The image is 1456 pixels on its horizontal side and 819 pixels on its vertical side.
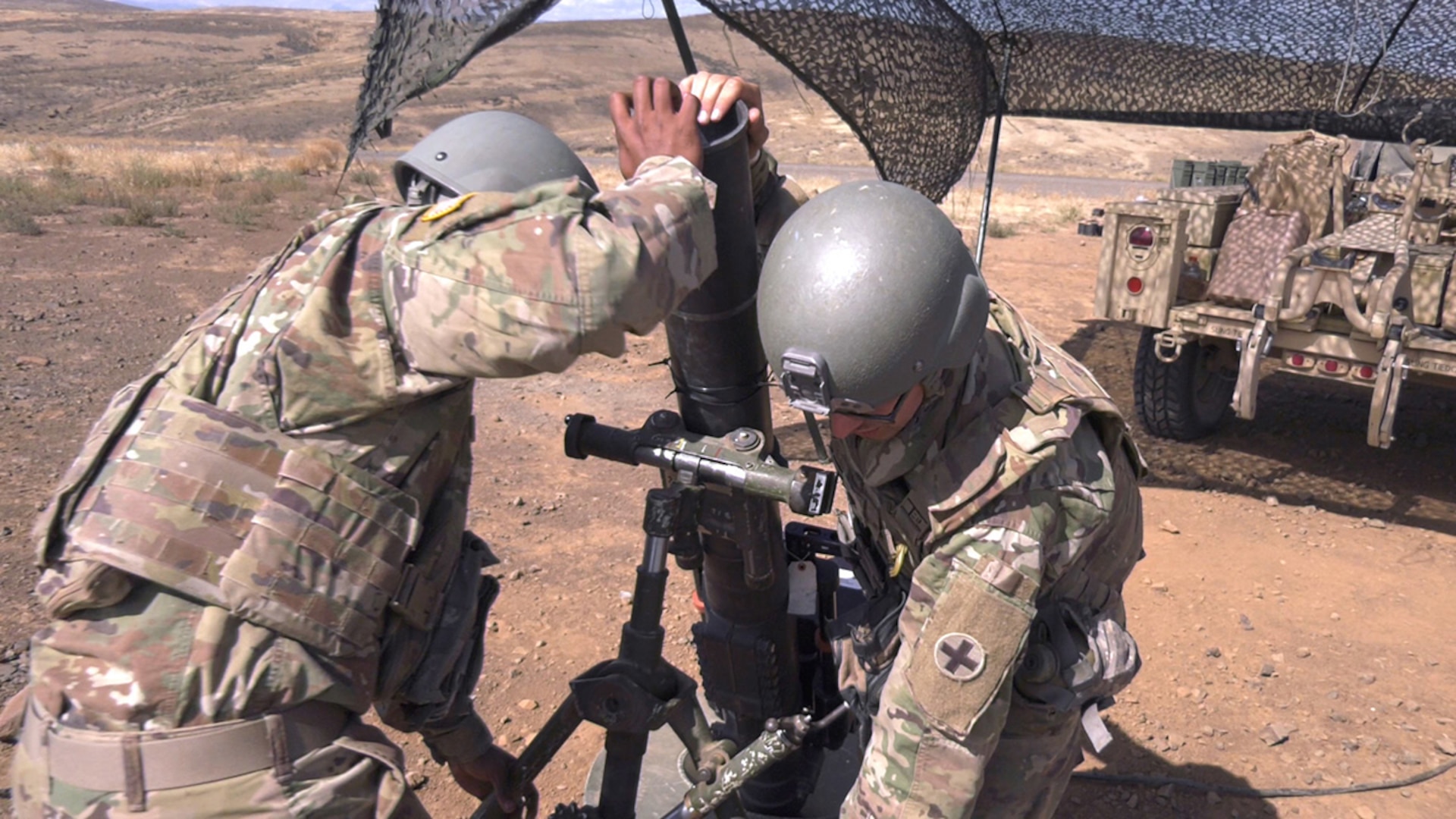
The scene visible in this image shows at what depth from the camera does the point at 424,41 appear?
329 cm

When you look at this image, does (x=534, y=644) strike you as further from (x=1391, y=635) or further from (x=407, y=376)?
(x=1391, y=635)

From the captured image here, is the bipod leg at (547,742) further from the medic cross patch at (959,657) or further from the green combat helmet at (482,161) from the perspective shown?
the green combat helmet at (482,161)

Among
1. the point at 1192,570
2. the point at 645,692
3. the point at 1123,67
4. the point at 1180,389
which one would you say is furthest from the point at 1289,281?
the point at 645,692

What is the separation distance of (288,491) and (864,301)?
1.00m

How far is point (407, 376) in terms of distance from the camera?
69.9 inches

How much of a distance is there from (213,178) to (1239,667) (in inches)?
667

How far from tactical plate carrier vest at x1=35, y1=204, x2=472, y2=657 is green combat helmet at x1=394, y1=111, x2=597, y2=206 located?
256mm

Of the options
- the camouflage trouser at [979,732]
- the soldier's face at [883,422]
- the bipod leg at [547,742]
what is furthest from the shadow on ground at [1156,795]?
the soldier's face at [883,422]

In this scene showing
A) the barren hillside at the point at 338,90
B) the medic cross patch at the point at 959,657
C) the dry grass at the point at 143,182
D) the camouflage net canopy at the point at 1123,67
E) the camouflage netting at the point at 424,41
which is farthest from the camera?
the barren hillside at the point at 338,90

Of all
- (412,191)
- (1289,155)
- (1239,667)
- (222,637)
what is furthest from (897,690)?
(1289,155)

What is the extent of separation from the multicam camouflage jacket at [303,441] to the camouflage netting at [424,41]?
1.52m

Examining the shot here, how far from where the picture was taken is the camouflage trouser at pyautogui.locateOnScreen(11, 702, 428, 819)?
174cm

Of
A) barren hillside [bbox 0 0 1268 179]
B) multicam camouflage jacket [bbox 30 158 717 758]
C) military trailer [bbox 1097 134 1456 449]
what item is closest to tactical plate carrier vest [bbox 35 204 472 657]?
multicam camouflage jacket [bbox 30 158 717 758]

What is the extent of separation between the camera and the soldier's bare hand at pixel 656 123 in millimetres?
2014
